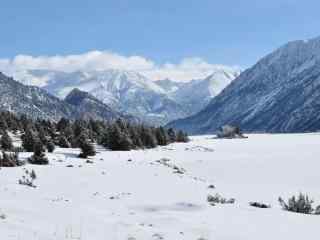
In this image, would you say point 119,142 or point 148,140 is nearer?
point 119,142

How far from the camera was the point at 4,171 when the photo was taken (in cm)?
3362

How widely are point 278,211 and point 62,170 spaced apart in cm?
1910

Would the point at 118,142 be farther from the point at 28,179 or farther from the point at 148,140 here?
the point at 28,179

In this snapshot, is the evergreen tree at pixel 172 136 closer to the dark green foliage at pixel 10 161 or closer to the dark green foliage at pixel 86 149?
the dark green foliage at pixel 86 149

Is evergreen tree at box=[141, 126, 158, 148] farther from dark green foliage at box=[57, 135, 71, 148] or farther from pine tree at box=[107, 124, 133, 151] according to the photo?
dark green foliage at box=[57, 135, 71, 148]

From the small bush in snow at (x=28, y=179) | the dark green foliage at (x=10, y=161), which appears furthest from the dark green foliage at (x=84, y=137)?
the small bush in snow at (x=28, y=179)

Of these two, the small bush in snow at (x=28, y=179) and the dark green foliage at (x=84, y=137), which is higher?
the dark green foliage at (x=84, y=137)

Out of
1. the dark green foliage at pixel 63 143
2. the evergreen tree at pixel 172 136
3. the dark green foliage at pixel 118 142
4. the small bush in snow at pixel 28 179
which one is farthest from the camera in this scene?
the evergreen tree at pixel 172 136

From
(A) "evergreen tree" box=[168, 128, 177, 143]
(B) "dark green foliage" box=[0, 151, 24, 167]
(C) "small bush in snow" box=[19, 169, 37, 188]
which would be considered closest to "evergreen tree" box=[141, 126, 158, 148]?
(A) "evergreen tree" box=[168, 128, 177, 143]

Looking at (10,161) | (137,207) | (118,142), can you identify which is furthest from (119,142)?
(137,207)

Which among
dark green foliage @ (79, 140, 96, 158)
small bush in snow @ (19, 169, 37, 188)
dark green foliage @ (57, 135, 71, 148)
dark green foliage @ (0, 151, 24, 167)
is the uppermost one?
dark green foliage @ (57, 135, 71, 148)

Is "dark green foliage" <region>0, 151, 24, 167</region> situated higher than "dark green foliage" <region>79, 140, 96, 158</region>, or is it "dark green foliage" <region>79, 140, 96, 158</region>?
"dark green foliage" <region>79, 140, 96, 158</region>

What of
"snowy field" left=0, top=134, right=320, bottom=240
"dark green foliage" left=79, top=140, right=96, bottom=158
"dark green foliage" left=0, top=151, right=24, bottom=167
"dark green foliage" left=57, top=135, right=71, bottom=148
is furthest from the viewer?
"dark green foliage" left=57, top=135, right=71, bottom=148

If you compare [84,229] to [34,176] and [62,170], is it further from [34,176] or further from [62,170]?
[62,170]
